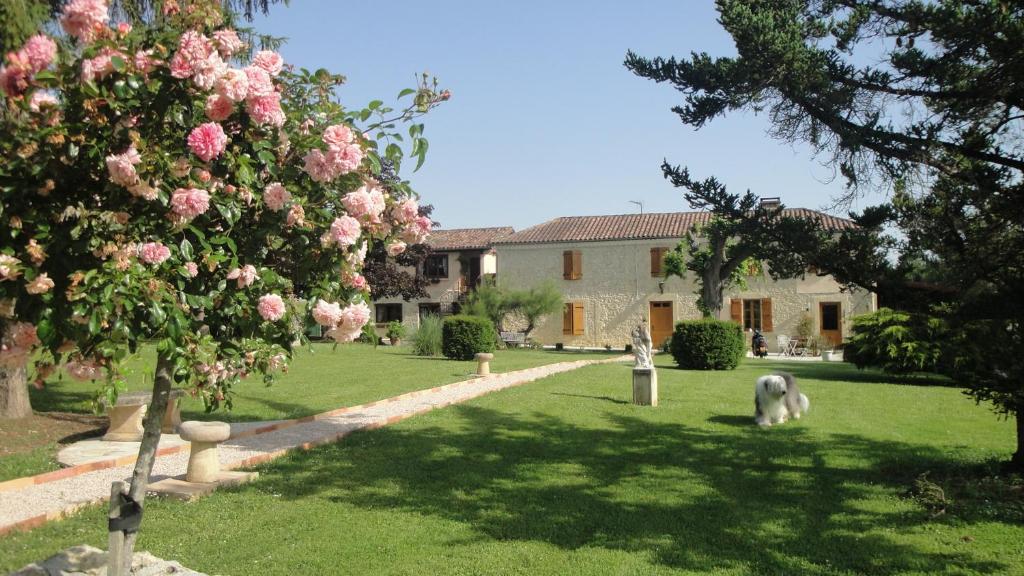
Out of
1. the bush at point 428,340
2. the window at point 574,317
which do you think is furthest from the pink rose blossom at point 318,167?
the window at point 574,317

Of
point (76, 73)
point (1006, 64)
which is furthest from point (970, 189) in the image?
point (76, 73)

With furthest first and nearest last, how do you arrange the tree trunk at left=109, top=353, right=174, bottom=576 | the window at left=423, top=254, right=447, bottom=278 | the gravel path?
the window at left=423, top=254, right=447, bottom=278
the gravel path
the tree trunk at left=109, top=353, right=174, bottom=576

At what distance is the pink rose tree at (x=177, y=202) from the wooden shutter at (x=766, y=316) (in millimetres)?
29999

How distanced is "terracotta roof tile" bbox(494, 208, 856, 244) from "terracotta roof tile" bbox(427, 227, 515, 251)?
2.58 m

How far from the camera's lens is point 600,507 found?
5.89 meters

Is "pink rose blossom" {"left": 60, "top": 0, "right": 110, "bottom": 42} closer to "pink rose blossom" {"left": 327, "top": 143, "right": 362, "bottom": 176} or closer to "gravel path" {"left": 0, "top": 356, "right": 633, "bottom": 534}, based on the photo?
"pink rose blossom" {"left": 327, "top": 143, "right": 362, "bottom": 176}

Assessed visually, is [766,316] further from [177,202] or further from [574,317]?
[177,202]

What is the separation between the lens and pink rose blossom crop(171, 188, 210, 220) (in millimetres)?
2605

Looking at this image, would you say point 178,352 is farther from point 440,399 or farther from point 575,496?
point 440,399

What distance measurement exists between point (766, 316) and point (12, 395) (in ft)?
91.1

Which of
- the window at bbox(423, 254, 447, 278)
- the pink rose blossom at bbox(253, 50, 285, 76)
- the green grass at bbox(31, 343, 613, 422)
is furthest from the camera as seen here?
the window at bbox(423, 254, 447, 278)

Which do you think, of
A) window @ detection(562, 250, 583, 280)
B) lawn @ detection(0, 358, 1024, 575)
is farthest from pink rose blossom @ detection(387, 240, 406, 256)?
window @ detection(562, 250, 583, 280)

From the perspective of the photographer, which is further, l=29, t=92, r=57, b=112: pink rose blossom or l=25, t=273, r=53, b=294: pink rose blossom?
l=29, t=92, r=57, b=112: pink rose blossom

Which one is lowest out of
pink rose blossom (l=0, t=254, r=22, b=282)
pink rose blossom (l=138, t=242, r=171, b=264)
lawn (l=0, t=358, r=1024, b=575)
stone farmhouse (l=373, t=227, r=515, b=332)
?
lawn (l=0, t=358, r=1024, b=575)
